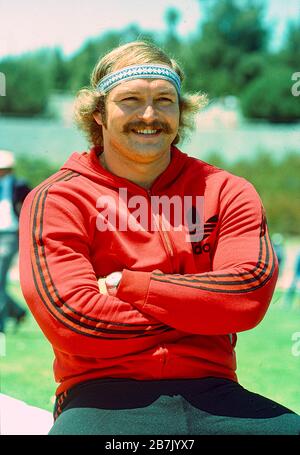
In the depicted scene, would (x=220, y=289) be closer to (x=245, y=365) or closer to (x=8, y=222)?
(x=245, y=365)

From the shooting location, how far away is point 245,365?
172 inches

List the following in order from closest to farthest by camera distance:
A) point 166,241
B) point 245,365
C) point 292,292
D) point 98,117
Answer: point 166,241
point 98,117
point 245,365
point 292,292

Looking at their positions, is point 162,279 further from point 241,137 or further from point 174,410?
point 241,137

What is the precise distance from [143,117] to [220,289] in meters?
0.59

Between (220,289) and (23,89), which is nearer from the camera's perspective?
(220,289)

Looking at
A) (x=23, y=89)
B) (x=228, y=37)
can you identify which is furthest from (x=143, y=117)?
(x=228, y=37)

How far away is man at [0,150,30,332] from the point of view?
6.54 m

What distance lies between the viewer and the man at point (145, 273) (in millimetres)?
2068
